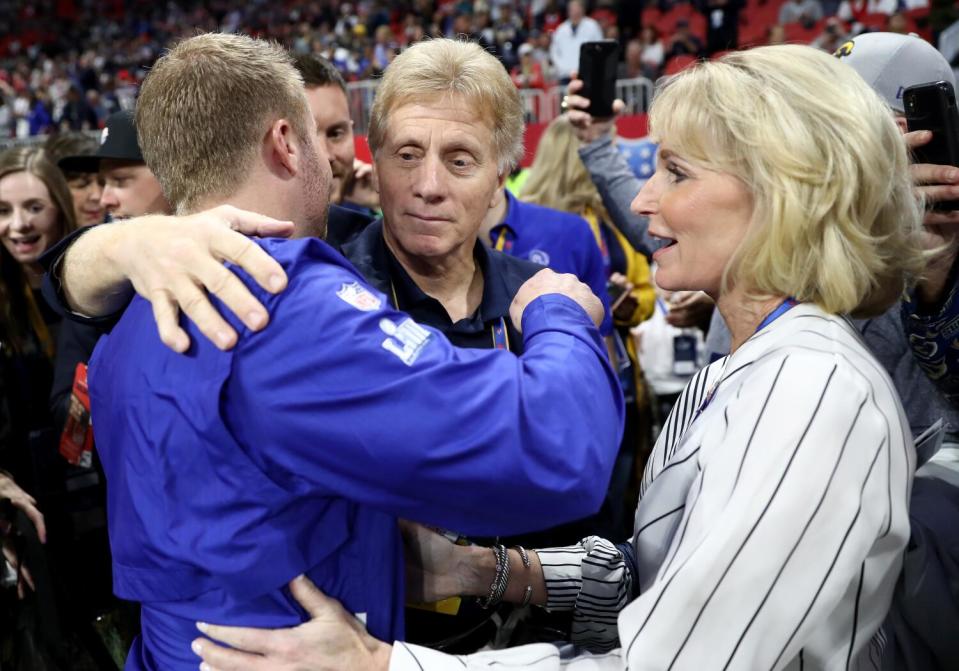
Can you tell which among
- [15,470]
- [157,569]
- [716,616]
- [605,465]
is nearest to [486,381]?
[605,465]

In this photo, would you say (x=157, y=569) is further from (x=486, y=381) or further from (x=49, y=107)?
(x=49, y=107)

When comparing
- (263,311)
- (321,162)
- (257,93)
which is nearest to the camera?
(263,311)

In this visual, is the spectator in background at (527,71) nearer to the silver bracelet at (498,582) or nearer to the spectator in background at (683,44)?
the spectator in background at (683,44)

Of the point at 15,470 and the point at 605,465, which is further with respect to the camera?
the point at 15,470

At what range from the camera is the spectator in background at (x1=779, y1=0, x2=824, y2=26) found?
557 inches

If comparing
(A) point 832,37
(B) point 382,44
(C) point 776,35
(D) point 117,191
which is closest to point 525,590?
(D) point 117,191

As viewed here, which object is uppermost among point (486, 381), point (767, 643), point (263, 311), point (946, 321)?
point (263, 311)

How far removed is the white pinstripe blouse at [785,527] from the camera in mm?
1327

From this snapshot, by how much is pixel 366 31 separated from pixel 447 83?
773 inches

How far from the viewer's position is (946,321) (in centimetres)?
198

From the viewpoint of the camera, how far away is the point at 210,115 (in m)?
1.58

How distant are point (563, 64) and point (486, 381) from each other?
13.8m

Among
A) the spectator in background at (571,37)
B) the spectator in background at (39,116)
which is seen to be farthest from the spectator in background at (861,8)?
the spectator in background at (39,116)

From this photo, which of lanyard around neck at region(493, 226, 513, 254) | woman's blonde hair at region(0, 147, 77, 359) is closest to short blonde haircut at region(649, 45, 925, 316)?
lanyard around neck at region(493, 226, 513, 254)
